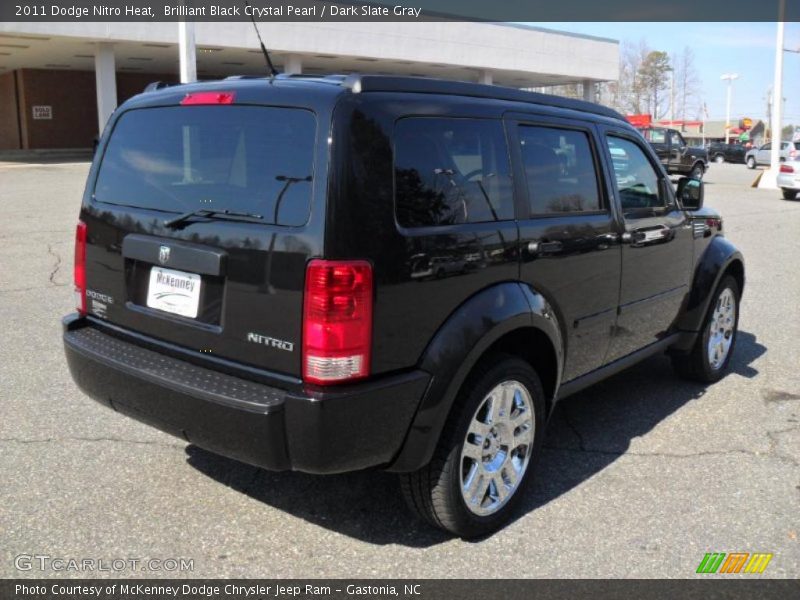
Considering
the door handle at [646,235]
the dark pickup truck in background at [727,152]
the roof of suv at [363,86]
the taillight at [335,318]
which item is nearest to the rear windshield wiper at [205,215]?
the taillight at [335,318]

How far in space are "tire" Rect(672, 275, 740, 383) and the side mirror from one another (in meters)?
0.64

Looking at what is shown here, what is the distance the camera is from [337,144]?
9.12 feet

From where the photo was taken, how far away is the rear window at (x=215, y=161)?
2.87 meters

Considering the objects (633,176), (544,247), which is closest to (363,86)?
(544,247)

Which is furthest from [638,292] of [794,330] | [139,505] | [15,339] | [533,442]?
[15,339]

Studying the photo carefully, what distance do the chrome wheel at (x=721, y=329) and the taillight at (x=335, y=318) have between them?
3.36 metres

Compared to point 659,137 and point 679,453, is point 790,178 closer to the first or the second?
point 659,137

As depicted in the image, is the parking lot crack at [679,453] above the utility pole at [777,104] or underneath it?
underneath

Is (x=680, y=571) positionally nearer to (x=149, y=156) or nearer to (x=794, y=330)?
(x=149, y=156)

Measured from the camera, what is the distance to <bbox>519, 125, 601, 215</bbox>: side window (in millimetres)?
3654

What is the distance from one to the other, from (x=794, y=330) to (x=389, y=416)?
5.49 metres

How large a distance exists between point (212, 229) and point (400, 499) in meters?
1.61

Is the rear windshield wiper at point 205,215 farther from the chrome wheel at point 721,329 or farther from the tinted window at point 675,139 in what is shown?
the tinted window at point 675,139

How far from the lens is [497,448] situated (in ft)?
11.2
